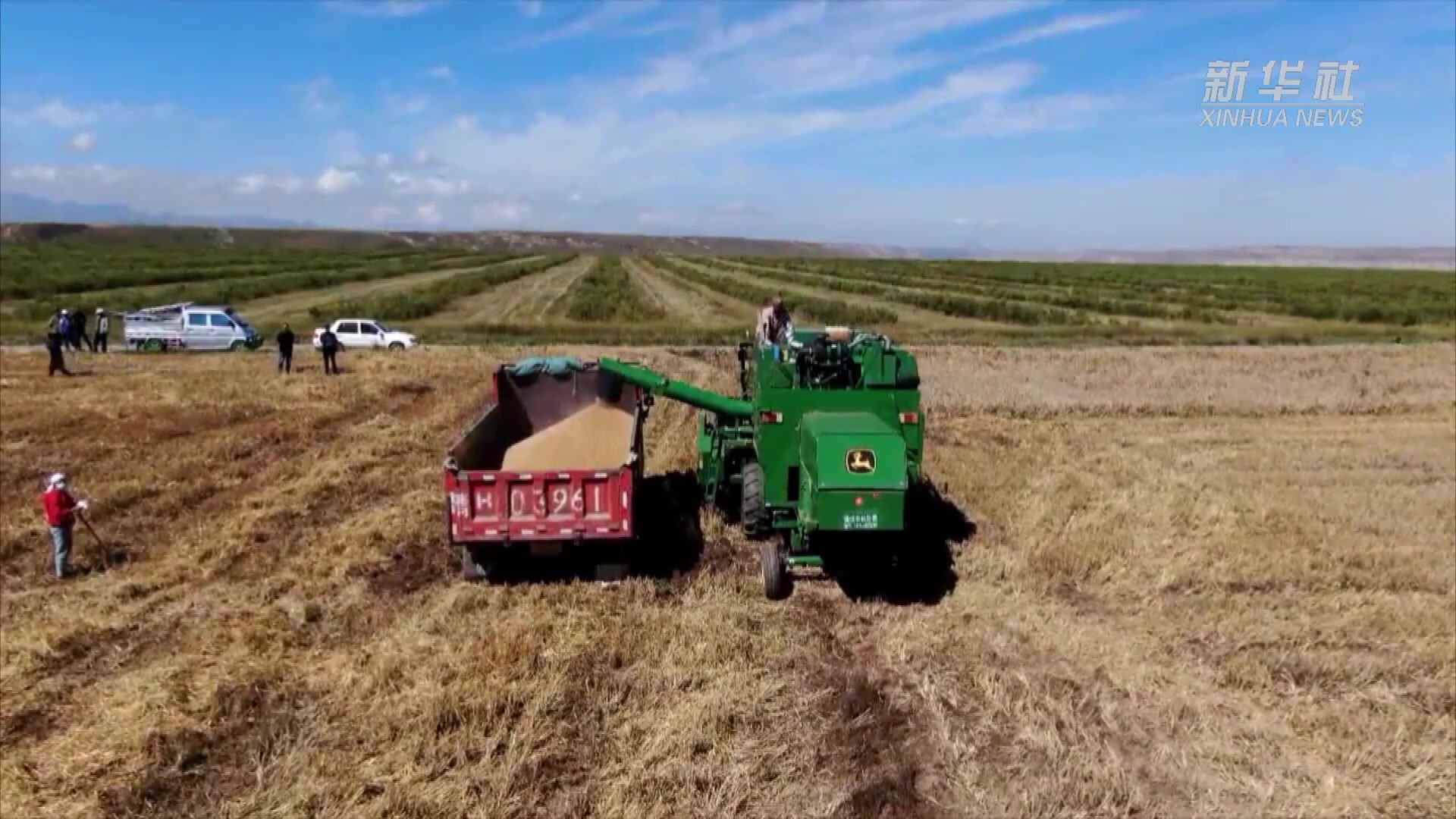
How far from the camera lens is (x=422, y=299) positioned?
4578 centimetres

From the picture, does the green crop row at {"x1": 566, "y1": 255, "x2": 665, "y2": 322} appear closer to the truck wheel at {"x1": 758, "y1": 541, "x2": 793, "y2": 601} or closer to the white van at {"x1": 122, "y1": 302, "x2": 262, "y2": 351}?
the white van at {"x1": 122, "y1": 302, "x2": 262, "y2": 351}

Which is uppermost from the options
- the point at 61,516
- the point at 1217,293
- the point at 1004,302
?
the point at 1217,293

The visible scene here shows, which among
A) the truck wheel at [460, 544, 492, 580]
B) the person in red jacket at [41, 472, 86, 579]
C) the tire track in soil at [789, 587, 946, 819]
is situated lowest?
the tire track in soil at [789, 587, 946, 819]

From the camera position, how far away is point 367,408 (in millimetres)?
18844

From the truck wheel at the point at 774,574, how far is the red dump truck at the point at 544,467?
52.0 inches

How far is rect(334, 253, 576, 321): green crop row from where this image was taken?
40.8 m

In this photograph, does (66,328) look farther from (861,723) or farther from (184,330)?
(861,723)

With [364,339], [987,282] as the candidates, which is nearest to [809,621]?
[364,339]

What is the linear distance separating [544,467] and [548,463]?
0.30 ft

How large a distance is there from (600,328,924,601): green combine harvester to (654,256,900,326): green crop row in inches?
769

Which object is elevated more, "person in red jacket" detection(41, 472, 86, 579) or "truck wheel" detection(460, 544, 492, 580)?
"person in red jacket" detection(41, 472, 86, 579)

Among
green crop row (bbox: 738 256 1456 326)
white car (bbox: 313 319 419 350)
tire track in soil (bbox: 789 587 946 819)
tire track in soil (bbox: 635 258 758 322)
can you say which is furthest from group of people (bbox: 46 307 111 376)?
green crop row (bbox: 738 256 1456 326)

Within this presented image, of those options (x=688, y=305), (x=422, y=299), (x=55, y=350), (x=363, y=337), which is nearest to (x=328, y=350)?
(x=55, y=350)

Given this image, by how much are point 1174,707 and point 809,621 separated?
296 centimetres
